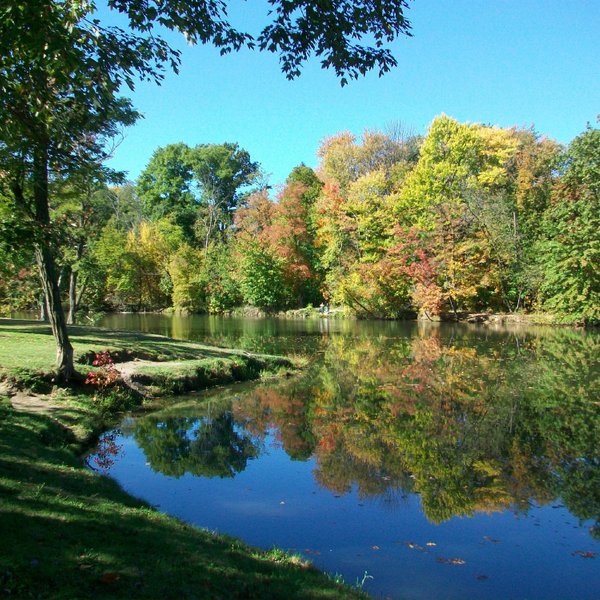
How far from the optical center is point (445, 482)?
843cm

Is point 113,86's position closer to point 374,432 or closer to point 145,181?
point 374,432

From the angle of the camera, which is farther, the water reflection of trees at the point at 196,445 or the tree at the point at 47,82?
the water reflection of trees at the point at 196,445

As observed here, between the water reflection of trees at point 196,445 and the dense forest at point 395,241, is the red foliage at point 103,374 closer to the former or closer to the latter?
the water reflection of trees at point 196,445

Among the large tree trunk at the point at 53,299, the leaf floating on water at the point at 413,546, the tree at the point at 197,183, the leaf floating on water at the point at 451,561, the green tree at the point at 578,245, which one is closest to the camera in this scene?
the leaf floating on water at the point at 451,561

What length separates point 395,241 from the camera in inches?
1757

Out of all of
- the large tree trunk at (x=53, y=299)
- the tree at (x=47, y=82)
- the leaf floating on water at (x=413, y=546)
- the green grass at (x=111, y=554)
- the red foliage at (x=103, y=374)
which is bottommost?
the leaf floating on water at (x=413, y=546)

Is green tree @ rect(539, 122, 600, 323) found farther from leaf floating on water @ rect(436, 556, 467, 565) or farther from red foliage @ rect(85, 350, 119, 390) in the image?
leaf floating on water @ rect(436, 556, 467, 565)

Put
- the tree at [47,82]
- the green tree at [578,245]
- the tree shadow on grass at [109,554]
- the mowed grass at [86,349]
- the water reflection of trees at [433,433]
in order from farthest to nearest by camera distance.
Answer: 1. the green tree at [578,245]
2. the mowed grass at [86,349]
3. the water reflection of trees at [433,433]
4. the tree at [47,82]
5. the tree shadow on grass at [109,554]

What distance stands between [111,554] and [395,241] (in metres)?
41.8

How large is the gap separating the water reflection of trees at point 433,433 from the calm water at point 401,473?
4cm

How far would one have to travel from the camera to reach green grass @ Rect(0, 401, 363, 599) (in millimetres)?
3842

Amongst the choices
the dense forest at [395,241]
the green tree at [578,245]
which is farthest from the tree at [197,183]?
the green tree at [578,245]

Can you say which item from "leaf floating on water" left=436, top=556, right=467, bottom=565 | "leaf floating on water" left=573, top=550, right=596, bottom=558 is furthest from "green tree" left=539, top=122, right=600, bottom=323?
Answer: "leaf floating on water" left=436, top=556, right=467, bottom=565

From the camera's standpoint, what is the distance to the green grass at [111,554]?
12.6ft
